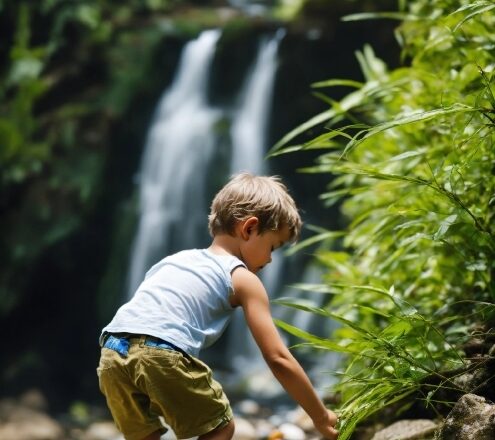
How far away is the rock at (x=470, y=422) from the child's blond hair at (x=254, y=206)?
71cm

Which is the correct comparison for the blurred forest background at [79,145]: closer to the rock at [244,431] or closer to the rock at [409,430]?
the rock at [244,431]

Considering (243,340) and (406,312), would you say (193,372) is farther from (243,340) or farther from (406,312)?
(243,340)

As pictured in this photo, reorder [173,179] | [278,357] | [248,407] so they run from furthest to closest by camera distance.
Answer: [173,179]
[248,407]
[278,357]

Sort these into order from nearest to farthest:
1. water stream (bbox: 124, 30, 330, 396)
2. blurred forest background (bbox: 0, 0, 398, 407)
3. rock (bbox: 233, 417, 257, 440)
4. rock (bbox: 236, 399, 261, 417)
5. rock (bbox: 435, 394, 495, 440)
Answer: rock (bbox: 435, 394, 495, 440), rock (bbox: 233, 417, 257, 440), rock (bbox: 236, 399, 261, 417), water stream (bbox: 124, 30, 330, 396), blurred forest background (bbox: 0, 0, 398, 407)

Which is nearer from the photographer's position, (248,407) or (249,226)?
(249,226)

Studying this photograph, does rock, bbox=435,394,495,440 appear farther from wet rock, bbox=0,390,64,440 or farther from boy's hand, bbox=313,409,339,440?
wet rock, bbox=0,390,64,440

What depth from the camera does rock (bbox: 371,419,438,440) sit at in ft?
7.14

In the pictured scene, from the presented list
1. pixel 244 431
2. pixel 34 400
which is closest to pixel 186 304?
pixel 244 431

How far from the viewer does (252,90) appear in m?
9.41

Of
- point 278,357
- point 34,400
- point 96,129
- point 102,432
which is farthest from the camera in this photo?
point 96,129

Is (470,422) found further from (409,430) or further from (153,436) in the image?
(153,436)

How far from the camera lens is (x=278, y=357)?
6.17ft

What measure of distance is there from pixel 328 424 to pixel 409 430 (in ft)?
1.41

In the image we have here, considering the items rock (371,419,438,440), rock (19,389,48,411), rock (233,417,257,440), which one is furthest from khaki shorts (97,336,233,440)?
rock (19,389,48,411)
